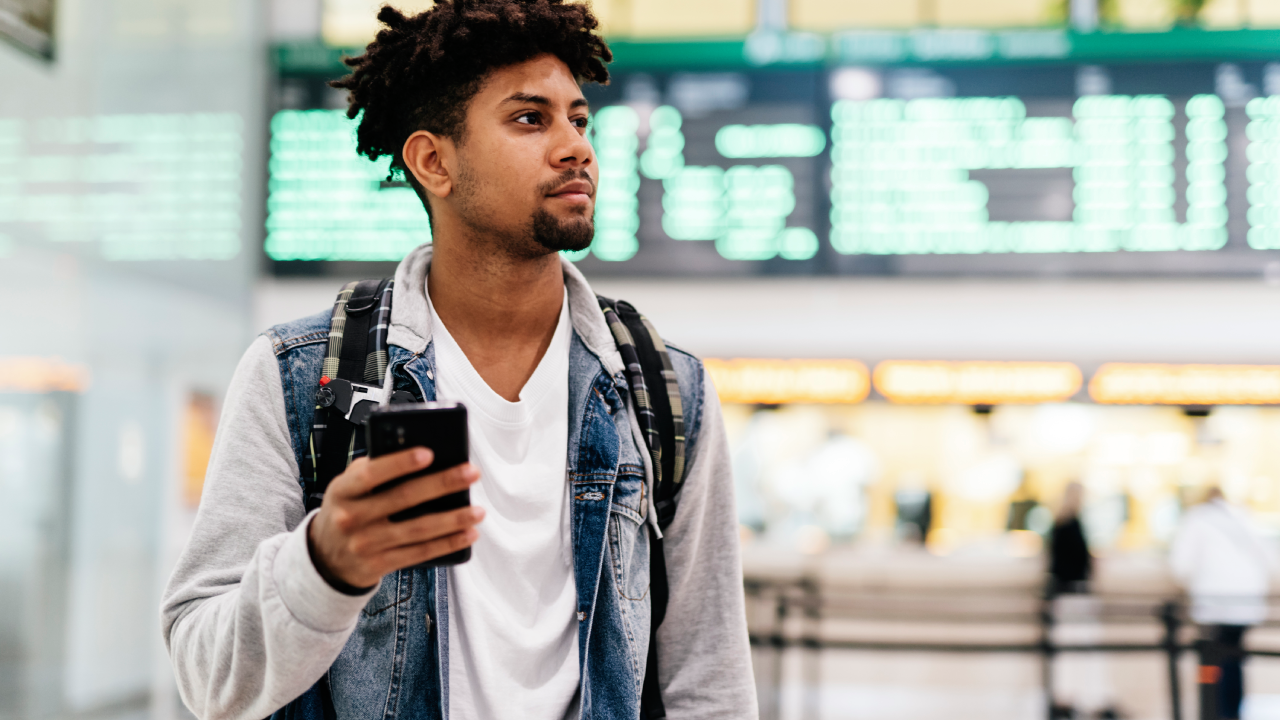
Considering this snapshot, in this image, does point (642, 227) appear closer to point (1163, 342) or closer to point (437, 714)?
point (1163, 342)

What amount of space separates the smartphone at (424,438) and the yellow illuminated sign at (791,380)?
Answer: 16.0ft

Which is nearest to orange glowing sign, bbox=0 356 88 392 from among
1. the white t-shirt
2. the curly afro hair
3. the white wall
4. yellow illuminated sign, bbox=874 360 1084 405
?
the white wall

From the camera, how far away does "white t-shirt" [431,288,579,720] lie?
47.0 inches

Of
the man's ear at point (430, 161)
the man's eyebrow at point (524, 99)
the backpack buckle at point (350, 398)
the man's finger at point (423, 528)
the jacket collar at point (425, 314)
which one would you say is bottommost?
the man's finger at point (423, 528)

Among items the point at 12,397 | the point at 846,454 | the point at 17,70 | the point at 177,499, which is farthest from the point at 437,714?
the point at 846,454

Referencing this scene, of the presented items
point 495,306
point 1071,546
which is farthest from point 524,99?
point 1071,546

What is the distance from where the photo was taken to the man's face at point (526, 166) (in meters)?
1.36

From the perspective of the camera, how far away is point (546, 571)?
127cm

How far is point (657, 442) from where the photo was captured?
55.0 inches

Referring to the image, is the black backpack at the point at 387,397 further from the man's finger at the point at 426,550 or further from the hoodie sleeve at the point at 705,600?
the man's finger at the point at 426,550

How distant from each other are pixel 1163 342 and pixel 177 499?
5.57 meters

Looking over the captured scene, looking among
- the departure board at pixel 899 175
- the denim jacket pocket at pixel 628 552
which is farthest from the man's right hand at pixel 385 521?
the departure board at pixel 899 175

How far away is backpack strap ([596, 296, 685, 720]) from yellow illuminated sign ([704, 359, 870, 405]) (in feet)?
14.0

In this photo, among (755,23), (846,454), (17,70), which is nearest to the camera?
(17,70)
